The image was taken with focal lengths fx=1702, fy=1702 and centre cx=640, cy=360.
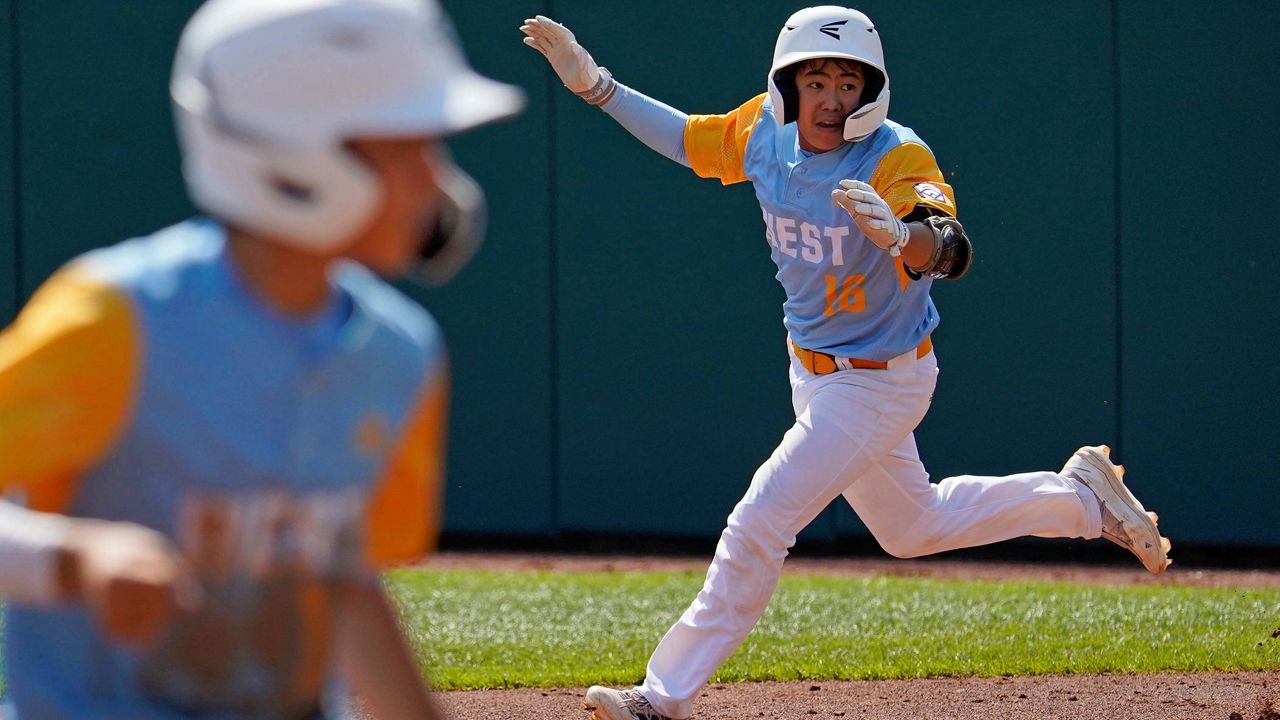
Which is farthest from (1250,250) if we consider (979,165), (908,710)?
(908,710)

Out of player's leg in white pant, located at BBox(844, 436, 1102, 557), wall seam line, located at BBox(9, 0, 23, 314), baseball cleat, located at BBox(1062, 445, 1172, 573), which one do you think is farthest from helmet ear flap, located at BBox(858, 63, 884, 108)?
wall seam line, located at BBox(9, 0, 23, 314)

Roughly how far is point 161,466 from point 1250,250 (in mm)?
9230

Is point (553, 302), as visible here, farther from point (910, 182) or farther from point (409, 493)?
point (409, 493)

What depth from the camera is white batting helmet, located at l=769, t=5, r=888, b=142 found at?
562 cm

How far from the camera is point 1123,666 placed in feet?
22.3

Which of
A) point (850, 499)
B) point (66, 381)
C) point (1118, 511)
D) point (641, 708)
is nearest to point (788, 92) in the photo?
point (850, 499)

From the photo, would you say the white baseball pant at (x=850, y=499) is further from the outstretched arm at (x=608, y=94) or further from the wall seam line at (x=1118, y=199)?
the wall seam line at (x=1118, y=199)

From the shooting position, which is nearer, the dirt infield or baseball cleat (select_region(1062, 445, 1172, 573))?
the dirt infield

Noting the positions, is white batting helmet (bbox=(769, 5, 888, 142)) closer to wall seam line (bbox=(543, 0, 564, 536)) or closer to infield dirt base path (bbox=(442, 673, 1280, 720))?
infield dirt base path (bbox=(442, 673, 1280, 720))

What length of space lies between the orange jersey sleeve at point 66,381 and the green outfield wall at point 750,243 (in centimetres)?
858

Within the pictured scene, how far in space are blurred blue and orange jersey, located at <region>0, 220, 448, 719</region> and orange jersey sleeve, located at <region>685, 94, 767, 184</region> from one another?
12.9ft

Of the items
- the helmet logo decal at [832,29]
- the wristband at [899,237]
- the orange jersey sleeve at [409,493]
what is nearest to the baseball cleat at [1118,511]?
the wristband at [899,237]

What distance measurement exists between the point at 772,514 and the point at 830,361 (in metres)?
A: 0.63

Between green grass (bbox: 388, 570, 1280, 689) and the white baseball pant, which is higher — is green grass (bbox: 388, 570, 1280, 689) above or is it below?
below
